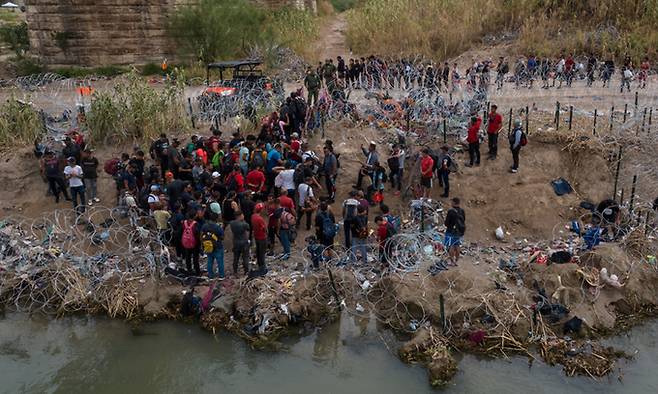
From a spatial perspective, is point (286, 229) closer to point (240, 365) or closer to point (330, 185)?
point (330, 185)

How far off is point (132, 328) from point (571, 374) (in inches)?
291

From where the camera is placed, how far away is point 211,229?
36.7 feet

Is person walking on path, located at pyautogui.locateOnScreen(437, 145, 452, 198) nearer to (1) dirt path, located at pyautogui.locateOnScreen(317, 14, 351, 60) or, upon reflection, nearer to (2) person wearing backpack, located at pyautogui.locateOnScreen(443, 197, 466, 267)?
(2) person wearing backpack, located at pyautogui.locateOnScreen(443, 197, 466, 267)

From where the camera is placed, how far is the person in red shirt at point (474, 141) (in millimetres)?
14594

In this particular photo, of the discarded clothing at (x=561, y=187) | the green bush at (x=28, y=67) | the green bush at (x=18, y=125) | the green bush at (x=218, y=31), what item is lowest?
the discarded clothing at (x=561, y=187)

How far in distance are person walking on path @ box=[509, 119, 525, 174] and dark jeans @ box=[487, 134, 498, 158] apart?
42 centimetres

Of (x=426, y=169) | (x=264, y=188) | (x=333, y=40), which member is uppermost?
(x=333, y=40)

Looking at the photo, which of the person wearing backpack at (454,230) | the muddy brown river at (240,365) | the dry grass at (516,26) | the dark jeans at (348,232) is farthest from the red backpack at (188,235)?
the dry grass at (516,26)

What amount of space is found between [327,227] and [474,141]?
4.91m

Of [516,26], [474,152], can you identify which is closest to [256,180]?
[474,152]

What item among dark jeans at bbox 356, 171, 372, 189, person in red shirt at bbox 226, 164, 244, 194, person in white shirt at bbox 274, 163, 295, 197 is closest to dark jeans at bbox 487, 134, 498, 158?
dark jeans at bbox 356, 171, 372, 189

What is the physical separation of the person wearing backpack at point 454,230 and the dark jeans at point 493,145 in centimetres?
385

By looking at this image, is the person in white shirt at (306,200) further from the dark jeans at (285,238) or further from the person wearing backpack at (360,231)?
the person wearing backpack at (360,231)

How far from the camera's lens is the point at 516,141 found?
14.4 m
